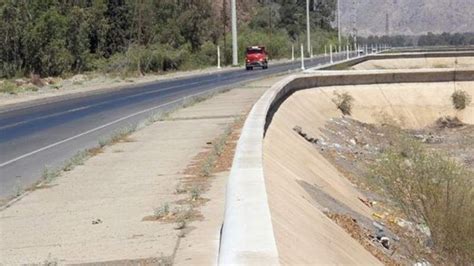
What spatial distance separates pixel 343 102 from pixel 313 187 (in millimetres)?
26164

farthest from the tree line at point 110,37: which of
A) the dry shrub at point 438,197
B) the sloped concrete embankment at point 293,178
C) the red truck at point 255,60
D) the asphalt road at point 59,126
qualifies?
the dry shrub at point 438,197

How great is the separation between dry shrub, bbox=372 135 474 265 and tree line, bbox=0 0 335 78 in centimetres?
4841

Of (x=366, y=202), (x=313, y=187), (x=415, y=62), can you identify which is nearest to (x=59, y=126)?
(x=366, y=202)

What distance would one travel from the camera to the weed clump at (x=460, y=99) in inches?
1754

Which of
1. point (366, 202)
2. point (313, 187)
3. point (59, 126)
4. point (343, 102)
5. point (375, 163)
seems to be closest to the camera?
point (313, 187)

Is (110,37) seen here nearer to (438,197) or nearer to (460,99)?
(460,99)

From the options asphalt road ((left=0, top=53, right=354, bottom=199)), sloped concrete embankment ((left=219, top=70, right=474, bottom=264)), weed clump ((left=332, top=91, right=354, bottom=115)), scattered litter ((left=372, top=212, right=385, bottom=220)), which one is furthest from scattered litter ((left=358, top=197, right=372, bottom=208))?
weed clump ((left=332, top=91, right=354, bottom=115))

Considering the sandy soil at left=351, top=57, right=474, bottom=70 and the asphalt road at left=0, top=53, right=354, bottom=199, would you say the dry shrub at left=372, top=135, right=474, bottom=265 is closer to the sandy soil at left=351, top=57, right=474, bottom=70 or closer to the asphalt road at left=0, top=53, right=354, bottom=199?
the asphalt road at left=0, top=53, right=354, bottom=199

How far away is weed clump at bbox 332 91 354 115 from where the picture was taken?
4122 centimetres

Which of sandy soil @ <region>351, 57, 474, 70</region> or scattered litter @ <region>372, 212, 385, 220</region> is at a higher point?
sandy soil @ <region>351, 57, 474, 70</region>

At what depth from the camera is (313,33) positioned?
14138 centimetres

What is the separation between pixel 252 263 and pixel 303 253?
2421 millimetres

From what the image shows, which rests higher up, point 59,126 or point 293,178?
point 59,126

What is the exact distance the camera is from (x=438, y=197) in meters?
13.9
